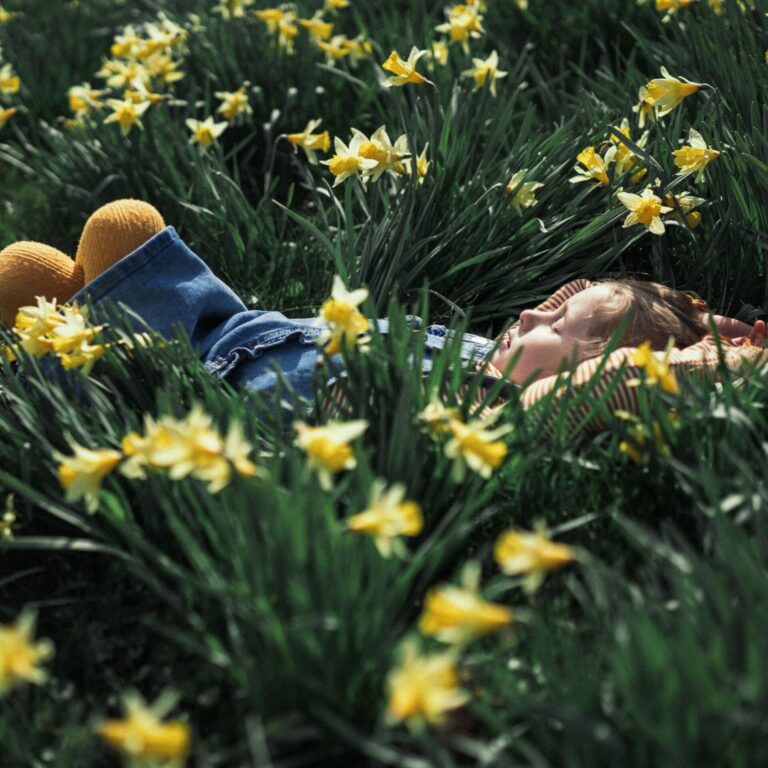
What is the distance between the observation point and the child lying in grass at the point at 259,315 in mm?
2270

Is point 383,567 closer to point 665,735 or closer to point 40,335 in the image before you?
point 665,735

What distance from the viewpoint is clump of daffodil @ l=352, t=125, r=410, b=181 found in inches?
95.0

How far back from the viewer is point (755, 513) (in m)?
1.56

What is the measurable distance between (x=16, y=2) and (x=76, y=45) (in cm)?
117

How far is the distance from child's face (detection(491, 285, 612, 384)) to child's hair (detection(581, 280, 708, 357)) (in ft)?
0.07

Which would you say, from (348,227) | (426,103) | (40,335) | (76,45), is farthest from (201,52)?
(40,335)

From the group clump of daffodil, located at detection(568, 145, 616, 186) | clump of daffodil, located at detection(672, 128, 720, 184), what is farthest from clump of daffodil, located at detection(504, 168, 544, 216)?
clump of daffodil, located at detection(672, 128, 720, 184)

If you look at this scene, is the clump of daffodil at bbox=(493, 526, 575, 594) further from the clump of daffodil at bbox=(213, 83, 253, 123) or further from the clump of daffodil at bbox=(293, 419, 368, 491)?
the clump of daffodil at bbox=(213, 83, 253, 123)

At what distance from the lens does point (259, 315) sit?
2.46 meters

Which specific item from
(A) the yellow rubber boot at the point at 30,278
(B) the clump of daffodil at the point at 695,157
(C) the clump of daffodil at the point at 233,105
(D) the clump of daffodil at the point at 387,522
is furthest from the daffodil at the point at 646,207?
(C) the clump of daffodil at the point at 233,105

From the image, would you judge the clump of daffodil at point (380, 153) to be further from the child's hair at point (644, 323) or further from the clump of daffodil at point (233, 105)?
the clump of daffodil at point (233, 105)

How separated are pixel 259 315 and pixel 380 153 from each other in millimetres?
474

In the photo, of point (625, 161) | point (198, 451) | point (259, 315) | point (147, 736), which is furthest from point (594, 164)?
point (147, 736)

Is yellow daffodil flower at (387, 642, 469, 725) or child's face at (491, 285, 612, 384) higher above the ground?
yellow daffodil flower at (387, 642, 469, 725)
